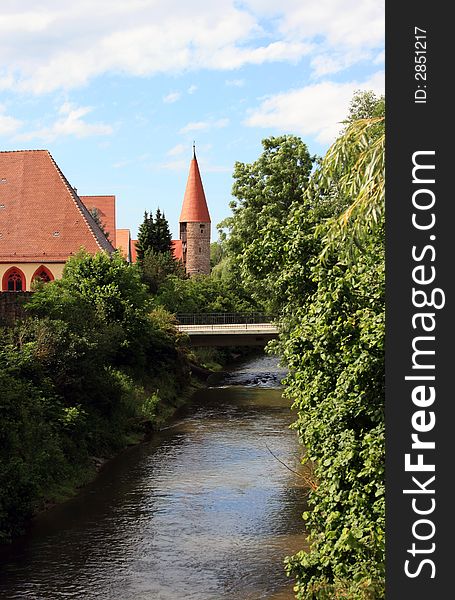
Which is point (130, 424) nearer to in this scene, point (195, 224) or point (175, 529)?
point (175, 529)

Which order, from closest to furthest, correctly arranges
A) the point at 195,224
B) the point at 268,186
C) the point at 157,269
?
the point at 268,186
the point at 157,269
the point at 195,224

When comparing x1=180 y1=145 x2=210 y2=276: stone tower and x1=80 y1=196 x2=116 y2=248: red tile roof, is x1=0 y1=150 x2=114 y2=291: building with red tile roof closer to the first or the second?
x1=80 y1=196 x2=116 y2=248: red tile roof

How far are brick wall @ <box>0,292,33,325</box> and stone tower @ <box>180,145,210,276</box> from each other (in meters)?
47.4

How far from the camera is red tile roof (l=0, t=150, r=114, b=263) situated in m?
40.4

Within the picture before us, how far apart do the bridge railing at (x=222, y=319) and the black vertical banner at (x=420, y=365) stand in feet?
110

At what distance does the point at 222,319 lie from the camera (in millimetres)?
44688

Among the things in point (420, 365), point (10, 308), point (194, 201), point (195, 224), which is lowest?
point (420, 365)

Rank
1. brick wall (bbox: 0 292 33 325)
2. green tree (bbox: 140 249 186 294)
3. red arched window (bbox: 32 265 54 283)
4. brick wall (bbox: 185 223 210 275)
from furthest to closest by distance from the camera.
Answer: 1. brick wall (bbox: 185 223 210 275)
2. green tree (bbox: 140 249 186 294)
3. red arched window (bbox: 32 265 54 283)
4. brick wall (bbox: 0 292 33 325)

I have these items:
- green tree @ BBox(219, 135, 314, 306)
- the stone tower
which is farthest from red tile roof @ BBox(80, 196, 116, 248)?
green tree @ BBox(219, 135, 314, 306)

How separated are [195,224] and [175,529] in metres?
58.5

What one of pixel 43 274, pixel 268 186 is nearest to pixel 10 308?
pixel 268 186

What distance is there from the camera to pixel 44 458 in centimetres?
2009

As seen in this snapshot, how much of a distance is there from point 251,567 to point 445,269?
9413 millimetres

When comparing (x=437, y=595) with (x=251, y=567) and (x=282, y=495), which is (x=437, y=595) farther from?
(x=282, y=495)
